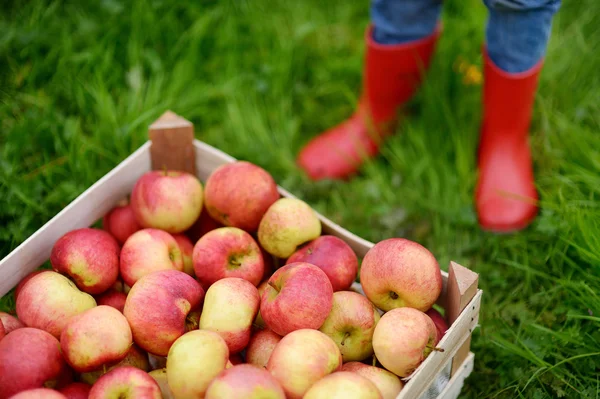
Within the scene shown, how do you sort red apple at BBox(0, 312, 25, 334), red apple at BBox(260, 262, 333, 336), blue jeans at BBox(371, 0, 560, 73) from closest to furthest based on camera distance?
red apple at BBox(260, 262, 333, 336), red apple at BBox(0, 312, 25, 334), blue jeans at BBox(371, 0, 560, 73)

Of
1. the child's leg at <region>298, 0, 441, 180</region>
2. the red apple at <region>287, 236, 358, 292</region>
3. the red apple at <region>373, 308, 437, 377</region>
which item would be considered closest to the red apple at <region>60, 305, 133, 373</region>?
the red apple at <region>287, 236, 358, 292</region>

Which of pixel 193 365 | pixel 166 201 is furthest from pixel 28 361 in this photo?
pixel 166 201

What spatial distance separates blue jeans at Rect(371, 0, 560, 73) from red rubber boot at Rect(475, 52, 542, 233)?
13 cm

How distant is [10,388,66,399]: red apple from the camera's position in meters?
1.36

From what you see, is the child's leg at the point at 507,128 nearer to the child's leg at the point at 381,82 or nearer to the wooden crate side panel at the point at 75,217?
the child's leg at the point at 381,82

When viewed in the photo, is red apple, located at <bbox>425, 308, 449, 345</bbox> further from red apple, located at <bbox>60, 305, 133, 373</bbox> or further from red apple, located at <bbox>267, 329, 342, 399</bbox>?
red apple, located at <bbox>60, 305, 133, 373</bbox>

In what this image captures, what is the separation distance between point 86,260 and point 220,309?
1.42 ft

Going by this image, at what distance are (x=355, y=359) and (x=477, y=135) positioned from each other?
1.47 meters

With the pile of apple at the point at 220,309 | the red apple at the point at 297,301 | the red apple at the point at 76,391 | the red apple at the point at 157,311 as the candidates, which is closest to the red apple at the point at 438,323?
the pile of apple at the point at 220,309

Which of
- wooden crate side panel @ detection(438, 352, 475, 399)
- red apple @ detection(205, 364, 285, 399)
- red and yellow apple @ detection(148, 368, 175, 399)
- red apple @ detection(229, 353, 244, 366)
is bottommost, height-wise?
wooden crate side panel @ detection(438, 352, 475, 399)

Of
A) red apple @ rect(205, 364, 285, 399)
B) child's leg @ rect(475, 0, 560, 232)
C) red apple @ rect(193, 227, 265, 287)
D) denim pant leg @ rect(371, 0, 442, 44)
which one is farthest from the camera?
denim pant leg @ rect(371, 0, 442, 44)

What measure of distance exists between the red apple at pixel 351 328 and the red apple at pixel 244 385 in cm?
30

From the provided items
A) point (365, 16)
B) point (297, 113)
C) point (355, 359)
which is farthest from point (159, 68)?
point (355, 359)

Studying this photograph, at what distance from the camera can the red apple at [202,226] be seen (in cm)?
205
